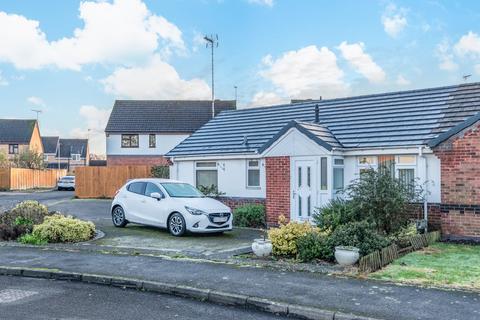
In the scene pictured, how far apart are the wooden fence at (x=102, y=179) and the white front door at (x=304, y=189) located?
17950mm

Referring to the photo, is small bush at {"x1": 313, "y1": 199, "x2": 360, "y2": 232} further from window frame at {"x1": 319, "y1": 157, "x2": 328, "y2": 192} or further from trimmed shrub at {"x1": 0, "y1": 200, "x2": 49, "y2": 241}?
trimmed shrub at {"x1": 0, "y1": 200, "x2": 49, "y2": 241}

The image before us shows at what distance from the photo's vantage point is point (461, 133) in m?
12.7

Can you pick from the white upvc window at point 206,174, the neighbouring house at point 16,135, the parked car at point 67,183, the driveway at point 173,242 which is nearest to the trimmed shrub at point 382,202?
the driveway at point 173,242

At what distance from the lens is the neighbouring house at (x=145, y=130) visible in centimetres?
4181

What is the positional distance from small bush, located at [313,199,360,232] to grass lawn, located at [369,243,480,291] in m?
1.85

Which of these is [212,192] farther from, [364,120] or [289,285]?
[289,285]

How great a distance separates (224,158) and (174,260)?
328 inches

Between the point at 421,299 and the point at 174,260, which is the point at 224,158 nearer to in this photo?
the point at 174,260

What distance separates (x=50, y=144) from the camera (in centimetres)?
8269

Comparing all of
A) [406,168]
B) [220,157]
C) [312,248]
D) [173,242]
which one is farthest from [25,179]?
[312,248]

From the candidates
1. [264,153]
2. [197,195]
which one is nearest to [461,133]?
[264,153]

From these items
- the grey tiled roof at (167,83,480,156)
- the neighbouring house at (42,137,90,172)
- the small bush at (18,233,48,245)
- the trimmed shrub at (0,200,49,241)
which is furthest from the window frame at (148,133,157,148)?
the neighbouring house at (42,137,90,172)

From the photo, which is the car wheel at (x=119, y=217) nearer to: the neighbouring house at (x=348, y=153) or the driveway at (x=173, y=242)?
the driveway at (x=173, y=242)

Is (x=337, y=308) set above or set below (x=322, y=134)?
below
